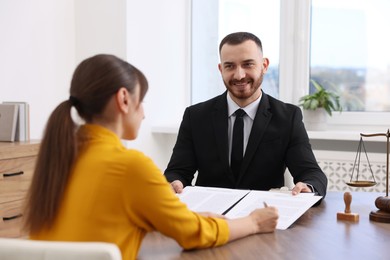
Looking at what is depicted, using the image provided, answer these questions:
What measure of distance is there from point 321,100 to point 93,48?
5.70 feet

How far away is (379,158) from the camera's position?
3752 mm

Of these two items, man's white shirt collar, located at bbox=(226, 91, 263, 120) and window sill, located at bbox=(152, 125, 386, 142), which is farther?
window sill, located at bbox=(152, 125, 386, 142)

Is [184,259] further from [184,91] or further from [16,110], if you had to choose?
[184,91]

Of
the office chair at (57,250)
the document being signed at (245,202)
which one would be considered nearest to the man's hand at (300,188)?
the document being signed at (245,202)

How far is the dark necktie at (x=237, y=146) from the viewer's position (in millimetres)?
2555

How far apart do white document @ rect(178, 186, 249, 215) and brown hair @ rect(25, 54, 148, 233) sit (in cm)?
60

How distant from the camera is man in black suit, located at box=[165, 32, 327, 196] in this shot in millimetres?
2535

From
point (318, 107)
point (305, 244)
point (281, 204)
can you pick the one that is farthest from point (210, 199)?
point (318, 107)

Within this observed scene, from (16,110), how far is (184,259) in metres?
2.37

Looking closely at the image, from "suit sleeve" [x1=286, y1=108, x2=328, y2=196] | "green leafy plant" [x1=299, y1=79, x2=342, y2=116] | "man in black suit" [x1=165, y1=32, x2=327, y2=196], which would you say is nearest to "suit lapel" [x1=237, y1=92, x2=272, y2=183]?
"man in black suit" [x1=165, y1=32, x2=327, y2=196]

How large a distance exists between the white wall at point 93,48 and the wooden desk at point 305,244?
101 inches

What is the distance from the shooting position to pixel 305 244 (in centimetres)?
156

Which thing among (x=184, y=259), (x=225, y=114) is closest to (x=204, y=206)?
(x=184, y=259)

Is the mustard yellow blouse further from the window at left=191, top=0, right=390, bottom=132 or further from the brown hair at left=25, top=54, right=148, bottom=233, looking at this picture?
the window at left=191, top=0, right=390, bottom=132
